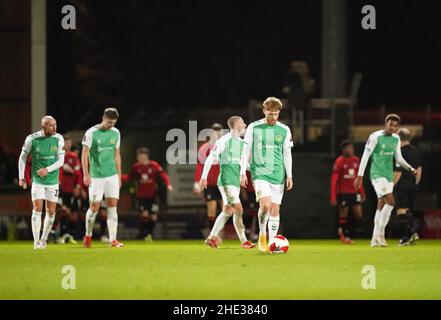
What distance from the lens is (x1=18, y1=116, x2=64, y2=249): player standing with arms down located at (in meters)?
19.3

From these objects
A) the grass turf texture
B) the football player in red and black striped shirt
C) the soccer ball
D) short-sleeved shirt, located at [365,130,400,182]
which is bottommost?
the grass turf texture

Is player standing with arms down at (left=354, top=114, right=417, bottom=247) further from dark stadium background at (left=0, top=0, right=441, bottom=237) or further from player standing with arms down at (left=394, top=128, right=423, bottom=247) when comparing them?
dark stadium background at (left=0, top=0, right=441, bottom=237)

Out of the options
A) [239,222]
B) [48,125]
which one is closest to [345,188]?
[239,222]

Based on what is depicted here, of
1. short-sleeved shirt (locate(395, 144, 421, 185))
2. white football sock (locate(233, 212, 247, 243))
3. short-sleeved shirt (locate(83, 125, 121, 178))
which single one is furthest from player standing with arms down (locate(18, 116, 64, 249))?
short-sleeved shirt (locate(395, 144, 421, 185))

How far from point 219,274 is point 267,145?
3.53m

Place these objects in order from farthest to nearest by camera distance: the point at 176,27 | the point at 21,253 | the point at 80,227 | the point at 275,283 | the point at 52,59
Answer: the point at 176,27 → the point at 52,59 → the point at 80,227 → the point at 21,253 → the point at 275,283

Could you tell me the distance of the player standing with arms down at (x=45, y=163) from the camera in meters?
19.3

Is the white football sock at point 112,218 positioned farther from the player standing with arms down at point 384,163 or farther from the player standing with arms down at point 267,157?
the player standing with arms down at point 384,163

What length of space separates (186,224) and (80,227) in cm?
257

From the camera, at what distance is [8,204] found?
26.6 metres

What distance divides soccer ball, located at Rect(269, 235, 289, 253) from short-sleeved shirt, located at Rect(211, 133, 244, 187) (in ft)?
7.14

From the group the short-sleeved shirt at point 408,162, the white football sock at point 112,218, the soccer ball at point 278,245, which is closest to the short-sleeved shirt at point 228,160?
the white football sock at point 112,218
